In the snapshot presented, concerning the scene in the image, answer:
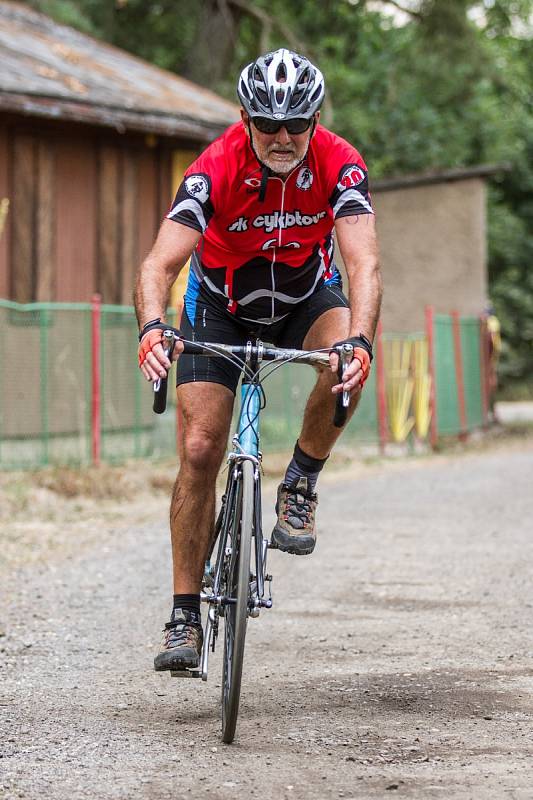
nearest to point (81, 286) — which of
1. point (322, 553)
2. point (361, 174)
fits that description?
point (322, 553)

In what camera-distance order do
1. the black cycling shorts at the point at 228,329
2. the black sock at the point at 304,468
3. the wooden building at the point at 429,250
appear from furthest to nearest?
the wooden building at the point at 429,250 → the black sock at the point at 304,468 → the black cycling shorts at the point at 228,329

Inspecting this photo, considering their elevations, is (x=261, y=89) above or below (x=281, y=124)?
above

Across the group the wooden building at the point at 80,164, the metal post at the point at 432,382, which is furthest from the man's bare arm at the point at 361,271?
the metal post at the point at 432,382

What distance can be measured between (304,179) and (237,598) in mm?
1475

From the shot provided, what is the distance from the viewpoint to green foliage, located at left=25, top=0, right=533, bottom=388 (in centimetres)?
2619

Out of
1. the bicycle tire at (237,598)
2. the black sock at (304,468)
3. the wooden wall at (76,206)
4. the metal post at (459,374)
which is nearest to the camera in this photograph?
the bicycle tire at (237,598)

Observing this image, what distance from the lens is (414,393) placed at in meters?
17.8

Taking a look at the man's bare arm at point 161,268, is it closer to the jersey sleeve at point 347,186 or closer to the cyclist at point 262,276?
the cyclist at point 262,276

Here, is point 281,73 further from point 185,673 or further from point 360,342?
point 185,673

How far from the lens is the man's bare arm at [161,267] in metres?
4.65

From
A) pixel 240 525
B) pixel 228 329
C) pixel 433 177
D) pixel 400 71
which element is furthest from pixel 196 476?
pixel 400 71

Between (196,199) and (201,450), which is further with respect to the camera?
(201,450)

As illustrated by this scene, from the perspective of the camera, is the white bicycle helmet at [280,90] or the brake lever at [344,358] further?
the white bicycle helmet at [280,90]

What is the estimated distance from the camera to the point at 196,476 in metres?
4.91
